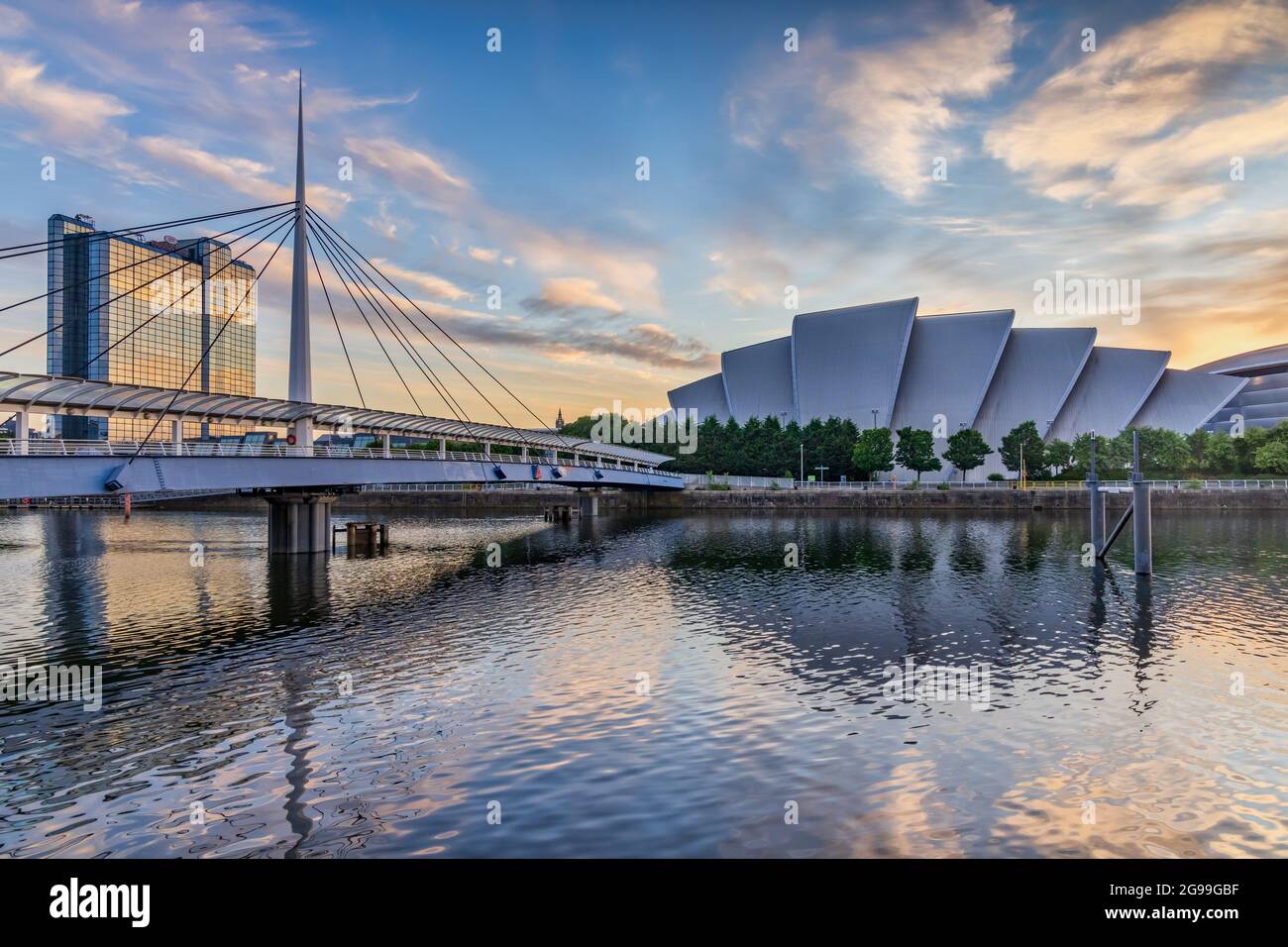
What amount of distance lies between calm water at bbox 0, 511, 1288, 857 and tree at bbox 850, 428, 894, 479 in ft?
244

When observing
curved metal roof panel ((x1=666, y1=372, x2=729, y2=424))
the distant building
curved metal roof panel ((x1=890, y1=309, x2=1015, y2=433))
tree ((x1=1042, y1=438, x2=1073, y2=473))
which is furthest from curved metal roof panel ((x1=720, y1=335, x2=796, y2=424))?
the distant building

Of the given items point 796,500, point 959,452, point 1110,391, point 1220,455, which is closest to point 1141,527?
point 796,500

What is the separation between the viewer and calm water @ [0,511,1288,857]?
31.3 feet

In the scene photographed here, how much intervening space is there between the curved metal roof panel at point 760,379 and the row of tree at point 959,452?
23893 millimetres

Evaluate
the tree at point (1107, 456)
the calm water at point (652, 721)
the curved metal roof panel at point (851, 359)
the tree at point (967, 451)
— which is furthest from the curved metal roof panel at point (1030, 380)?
the calm water at point (652, 721)

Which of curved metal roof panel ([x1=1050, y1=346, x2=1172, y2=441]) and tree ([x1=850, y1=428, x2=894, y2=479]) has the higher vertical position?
curved metal roof panel ([x1=1050, y1=346, x2=1172, y2=441])

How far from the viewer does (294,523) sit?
43.7 m

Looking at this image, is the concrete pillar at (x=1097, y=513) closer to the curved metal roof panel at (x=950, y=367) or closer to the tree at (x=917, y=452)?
the tree at (x=917, y=452)

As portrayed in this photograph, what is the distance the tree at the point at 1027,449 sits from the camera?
10175cm

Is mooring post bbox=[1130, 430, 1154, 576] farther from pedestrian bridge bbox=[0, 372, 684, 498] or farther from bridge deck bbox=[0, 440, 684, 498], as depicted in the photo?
pedestrian bridge bbox=[0, 372, 684, 498]

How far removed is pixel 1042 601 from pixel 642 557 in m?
21.1

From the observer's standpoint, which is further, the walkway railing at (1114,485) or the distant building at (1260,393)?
the distant building at (1260,393)
